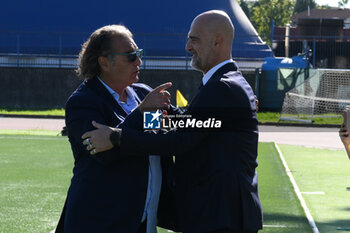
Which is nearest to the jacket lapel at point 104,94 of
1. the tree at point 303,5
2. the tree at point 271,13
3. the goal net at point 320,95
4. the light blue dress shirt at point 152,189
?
the light blue dress shirt at point 152,189

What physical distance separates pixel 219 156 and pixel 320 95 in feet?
82.1

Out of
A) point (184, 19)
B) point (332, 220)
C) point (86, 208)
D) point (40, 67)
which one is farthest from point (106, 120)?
point (184, 19)

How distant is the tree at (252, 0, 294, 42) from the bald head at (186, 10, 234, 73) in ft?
274

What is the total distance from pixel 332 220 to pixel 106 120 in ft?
16.7

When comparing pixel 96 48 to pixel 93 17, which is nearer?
pixel 96 48

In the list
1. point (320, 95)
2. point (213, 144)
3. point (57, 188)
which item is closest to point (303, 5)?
point (320, 95)

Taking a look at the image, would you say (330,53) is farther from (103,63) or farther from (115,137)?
(115,137)

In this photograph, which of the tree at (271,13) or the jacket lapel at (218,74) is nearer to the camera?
the jacket lapel at (218,74)

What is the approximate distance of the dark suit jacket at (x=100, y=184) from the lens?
403 cm

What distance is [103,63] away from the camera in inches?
167

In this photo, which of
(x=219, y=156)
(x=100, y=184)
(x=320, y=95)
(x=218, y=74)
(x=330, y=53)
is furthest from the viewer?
(x=330, y=53)

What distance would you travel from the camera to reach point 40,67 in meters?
32.2

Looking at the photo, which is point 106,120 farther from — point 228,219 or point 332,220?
point 332,220

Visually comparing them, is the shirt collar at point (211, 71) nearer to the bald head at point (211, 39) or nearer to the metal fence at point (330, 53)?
the bald head at point (211, 39)
